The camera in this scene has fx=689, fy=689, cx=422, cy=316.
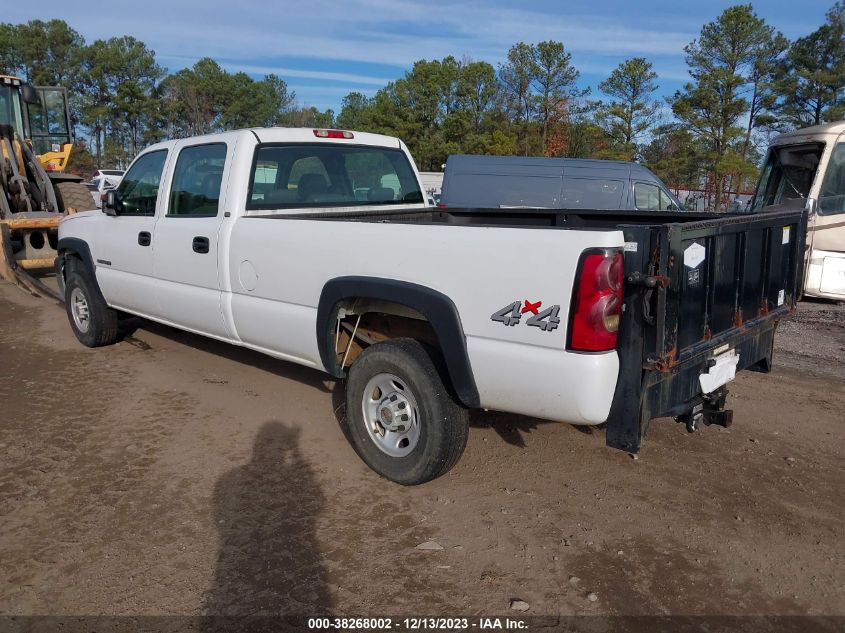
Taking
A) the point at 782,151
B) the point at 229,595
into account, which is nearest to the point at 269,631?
the point at 229,595

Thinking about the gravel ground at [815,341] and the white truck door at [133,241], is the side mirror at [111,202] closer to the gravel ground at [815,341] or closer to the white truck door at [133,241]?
the white truck door at [133,241]

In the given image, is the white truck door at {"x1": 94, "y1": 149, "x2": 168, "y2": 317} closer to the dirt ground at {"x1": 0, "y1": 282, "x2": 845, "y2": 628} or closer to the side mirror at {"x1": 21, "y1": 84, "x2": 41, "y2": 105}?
the dirt ground at {"x1": 0, "y1": 282, "x2": 845, "y2": 628}

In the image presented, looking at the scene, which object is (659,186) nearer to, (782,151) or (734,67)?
(782,151)

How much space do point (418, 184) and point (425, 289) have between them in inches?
104

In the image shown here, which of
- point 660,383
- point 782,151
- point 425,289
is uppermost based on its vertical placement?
point 782,151

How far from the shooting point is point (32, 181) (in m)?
11.5

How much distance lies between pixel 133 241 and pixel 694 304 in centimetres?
444

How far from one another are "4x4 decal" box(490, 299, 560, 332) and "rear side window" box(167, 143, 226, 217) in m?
2.55

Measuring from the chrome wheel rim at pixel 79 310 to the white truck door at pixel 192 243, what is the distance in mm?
1700

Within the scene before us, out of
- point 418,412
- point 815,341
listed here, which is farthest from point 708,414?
point 815,341

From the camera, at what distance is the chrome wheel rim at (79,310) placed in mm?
6763

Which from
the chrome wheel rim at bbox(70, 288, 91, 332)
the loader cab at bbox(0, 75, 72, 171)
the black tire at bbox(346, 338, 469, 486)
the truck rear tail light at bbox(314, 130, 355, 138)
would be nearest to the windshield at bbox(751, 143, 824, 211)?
the truck rear tail light at bbox(314, 130, 355, 138)

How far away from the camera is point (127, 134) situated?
58.1m

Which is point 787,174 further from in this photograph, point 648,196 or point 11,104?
point 11,104
